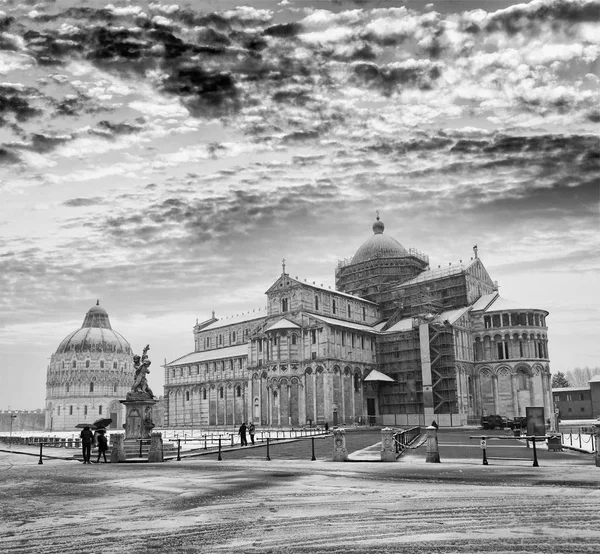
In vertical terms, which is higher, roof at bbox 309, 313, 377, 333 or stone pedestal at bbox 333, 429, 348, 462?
roof at bbox 309, 313, 377, 333

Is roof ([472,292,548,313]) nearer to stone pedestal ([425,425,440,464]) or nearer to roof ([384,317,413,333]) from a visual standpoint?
roof ([384,317,413,333])

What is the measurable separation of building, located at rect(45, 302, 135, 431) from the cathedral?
74.7 m

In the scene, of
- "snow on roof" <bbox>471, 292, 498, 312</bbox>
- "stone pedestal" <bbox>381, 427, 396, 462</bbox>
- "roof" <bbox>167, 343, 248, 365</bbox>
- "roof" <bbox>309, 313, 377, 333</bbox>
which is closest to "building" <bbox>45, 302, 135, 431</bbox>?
"roof" <bbox>167, 343, 248, 365</bbox>

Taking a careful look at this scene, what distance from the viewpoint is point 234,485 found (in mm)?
18234

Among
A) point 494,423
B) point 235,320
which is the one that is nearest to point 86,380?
point 235,320

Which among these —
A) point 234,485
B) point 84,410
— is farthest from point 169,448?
point 84,410

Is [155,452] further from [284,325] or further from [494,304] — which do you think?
[494,304]

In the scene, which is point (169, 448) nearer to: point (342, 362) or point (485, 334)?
point (342, 362)

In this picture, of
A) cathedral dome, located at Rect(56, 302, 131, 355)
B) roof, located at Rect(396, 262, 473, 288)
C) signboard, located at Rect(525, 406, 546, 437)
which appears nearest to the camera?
signboard, located at Rect(525, 406, 546, 437)

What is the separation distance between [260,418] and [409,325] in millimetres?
21901

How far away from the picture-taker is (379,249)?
94.1 meters

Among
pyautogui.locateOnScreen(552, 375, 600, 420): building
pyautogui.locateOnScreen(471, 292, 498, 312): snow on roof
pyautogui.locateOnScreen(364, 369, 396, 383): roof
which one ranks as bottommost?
pyautogui.locateOnScreen(552, 375, 600, 420): building

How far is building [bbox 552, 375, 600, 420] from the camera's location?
101 m

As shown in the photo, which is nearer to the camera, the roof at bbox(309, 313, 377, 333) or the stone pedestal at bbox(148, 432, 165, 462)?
the stone pedestal at bbox(148, 432, 165, 462)
